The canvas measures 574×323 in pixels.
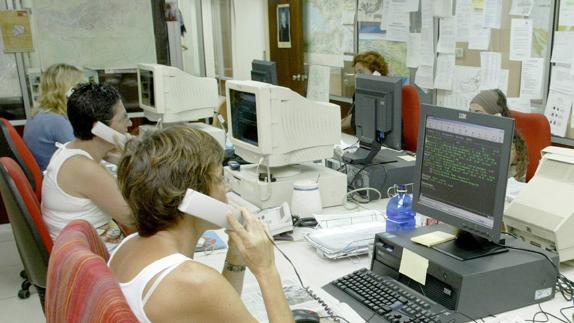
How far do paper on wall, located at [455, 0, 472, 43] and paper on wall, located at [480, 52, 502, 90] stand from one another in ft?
0.71

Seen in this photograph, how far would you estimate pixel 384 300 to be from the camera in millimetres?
1464

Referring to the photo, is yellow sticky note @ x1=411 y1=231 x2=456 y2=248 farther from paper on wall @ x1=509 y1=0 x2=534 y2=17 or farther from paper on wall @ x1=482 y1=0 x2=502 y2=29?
paper on wall @ x1=482 y1=0 x2=502 y2=29

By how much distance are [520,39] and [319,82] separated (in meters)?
2.49

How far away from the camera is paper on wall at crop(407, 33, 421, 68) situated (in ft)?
14.0

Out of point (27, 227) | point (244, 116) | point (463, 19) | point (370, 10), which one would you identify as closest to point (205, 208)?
point (27, 227)

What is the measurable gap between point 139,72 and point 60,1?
2.72ft

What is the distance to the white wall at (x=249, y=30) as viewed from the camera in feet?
21.5

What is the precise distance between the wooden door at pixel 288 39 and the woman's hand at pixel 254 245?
463 cm

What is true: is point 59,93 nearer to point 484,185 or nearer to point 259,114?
point 259,114

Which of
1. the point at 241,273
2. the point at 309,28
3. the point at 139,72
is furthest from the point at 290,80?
the point at 241,273

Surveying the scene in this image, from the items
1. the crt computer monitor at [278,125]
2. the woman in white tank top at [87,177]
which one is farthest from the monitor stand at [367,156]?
the woman in white tank top at [87,177]

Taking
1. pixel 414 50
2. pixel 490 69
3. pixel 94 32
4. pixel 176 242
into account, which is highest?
pixel 94 32

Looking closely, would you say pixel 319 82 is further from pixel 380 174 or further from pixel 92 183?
pixel 92 183

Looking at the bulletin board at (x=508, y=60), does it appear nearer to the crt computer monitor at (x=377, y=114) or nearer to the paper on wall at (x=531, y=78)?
the paper on wall at (x=531, y=78)
